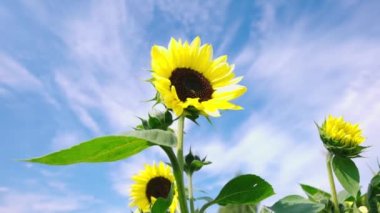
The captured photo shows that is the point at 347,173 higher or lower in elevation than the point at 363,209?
higher

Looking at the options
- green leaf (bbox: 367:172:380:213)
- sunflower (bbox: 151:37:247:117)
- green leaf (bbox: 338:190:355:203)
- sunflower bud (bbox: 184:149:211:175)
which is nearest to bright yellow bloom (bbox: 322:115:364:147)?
green leaf (bbox: 338:190:355:203)

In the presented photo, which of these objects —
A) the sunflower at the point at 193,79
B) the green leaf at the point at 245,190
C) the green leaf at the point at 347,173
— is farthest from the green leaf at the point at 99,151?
the green leaf at the point at 347,173

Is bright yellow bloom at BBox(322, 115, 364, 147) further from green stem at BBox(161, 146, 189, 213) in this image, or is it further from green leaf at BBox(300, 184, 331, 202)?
green stem at BBox(161, 146, 189, 213)

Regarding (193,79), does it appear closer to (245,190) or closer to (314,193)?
(245,190)

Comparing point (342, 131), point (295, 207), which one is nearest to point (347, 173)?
point (342, 131)

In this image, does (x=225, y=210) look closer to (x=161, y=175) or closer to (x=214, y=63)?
(x=161, y=175)
